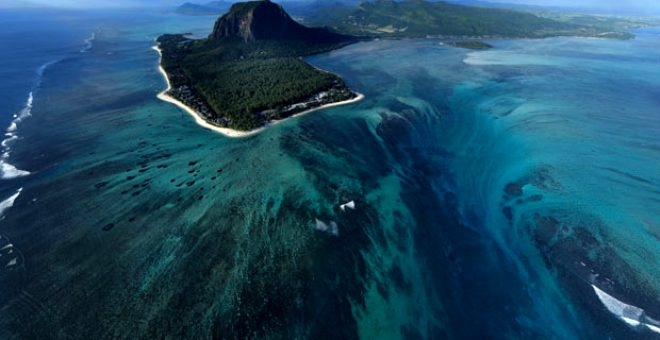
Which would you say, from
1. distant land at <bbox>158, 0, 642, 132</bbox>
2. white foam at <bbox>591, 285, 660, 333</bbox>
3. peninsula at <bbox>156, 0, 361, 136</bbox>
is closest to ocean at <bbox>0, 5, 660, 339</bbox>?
white foam at <bbox>591, 285, 660, 333</bbox>

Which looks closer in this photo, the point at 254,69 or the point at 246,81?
the point at 246,81

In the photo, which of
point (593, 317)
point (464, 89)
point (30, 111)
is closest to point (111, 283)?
point (593, 317)

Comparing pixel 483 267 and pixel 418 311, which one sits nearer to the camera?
pixel 418 311

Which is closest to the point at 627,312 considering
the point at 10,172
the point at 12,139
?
the point at 10,172

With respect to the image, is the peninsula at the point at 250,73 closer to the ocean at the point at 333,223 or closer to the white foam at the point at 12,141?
the ocean at the point at 333,223

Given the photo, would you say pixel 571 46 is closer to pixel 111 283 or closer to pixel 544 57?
pixel 544 57

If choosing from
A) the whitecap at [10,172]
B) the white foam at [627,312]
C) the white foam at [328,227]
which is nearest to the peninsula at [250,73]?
the whitecap at [10,172]

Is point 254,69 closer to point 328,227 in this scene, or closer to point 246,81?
point 246,81

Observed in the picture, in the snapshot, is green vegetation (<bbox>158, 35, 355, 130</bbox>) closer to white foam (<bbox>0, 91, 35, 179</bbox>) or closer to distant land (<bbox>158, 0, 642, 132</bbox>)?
distant land (<bbox>158, 0, 642, 132</bbox>)
